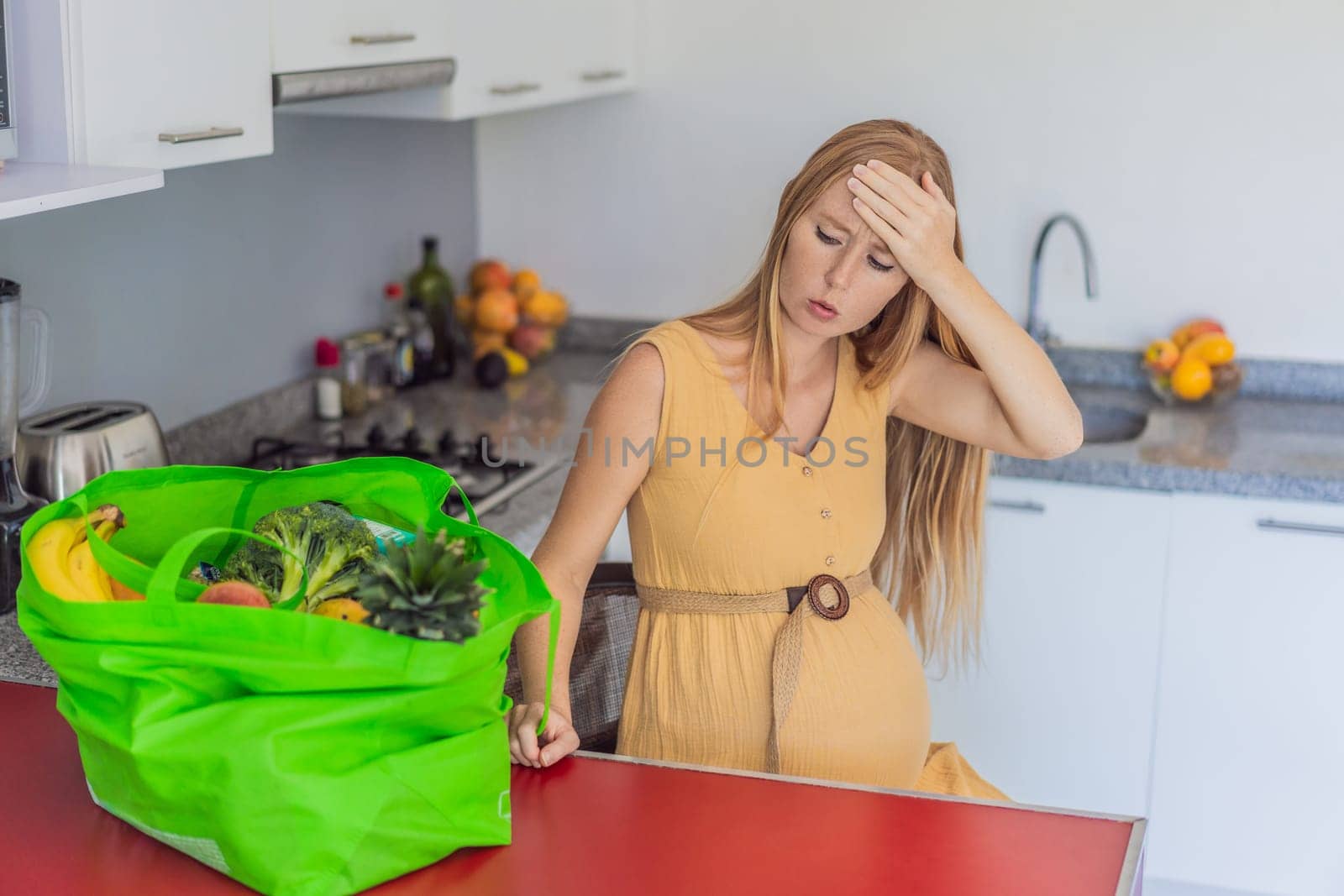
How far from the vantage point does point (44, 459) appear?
A: 69.7 inches

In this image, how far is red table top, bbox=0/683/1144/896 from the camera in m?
1.15

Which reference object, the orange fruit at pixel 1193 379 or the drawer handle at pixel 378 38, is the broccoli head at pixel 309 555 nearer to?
the drawer handle at pixel 378 38

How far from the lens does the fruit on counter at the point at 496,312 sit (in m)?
3.20

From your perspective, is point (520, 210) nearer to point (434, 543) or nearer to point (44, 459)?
point (44, 459)

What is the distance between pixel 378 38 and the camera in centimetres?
205

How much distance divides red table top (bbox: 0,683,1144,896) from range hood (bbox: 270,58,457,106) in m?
0.89

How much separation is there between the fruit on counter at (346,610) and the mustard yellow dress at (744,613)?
543mm

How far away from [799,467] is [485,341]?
5.46 feet

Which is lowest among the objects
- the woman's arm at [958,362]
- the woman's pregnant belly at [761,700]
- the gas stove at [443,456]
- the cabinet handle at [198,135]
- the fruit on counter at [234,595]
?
the woman's pregnant belly at [761,700]

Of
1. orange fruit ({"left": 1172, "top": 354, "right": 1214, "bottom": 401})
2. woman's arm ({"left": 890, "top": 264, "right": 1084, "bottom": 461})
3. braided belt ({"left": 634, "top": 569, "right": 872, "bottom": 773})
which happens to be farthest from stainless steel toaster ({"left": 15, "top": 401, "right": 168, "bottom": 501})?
orange fruit ({"left": 1172, "top": 354, "right": 1214, "bottom": 401})

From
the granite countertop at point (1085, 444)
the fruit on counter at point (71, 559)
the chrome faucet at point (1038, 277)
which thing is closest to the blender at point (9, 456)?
the fruit on counter at point (71, 559)

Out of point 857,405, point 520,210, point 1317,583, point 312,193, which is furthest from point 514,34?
point 1317,583

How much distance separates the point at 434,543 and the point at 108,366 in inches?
52.5

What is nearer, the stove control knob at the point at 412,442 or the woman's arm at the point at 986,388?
the woman's arm at the point at 986,388
